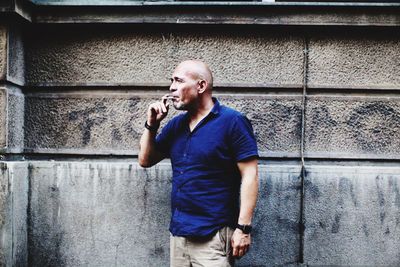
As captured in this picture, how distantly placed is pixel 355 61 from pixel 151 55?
1750 mm

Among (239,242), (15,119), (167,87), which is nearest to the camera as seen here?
(239,242)

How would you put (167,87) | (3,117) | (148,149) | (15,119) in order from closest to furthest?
(148,149) → (3,117) → (15,119) → (167,87)

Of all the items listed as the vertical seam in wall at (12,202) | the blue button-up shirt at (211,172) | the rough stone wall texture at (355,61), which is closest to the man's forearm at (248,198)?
the blue button-up shirt at (211,172)

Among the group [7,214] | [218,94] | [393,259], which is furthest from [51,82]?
[393,259]

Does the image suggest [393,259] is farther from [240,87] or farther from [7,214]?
[7,214]

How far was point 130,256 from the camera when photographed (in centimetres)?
383

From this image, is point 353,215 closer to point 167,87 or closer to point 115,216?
point 167,87

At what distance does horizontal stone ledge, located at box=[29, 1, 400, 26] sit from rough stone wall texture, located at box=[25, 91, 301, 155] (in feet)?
2.08

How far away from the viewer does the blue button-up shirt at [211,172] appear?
9.47 ft

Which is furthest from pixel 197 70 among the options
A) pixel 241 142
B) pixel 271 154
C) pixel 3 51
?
pixel 3 51

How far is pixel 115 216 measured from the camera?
3814mm

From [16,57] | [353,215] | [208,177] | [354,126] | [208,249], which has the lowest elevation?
[208,249]

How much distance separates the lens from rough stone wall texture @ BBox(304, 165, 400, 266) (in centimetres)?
373

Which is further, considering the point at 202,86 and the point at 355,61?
the point at 355,61
